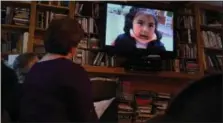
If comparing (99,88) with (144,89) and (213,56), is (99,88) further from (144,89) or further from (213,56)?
(213,56)

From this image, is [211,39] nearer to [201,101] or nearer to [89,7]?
[89,7]

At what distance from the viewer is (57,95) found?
54.0 inches

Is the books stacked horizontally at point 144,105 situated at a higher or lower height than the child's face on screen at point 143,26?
lower

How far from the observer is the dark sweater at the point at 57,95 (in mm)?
1363

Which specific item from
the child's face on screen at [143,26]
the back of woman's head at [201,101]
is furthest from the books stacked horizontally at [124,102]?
the back of woman's head at [201,101]

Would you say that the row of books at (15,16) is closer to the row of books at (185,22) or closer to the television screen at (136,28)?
the television screen at (136,28)

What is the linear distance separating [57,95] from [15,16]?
2403 millimetres

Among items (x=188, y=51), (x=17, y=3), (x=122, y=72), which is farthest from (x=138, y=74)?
(x=17, y=3)

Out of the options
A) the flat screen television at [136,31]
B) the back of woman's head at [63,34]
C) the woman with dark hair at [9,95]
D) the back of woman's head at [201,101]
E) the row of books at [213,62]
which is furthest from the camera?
the row of books at [213,62]

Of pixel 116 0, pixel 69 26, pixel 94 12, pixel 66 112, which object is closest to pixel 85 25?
pixel 94 12

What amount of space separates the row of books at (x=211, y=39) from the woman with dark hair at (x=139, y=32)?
0.71m

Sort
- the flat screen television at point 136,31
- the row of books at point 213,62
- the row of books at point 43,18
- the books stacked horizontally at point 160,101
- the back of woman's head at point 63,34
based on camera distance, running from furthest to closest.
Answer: the row of books at point 213,62 < the books stacked horizontally at point 160,101 < the flat screen television at point 136,31 < the row of books at point 43,18 < the back of woman's head at point 63,34

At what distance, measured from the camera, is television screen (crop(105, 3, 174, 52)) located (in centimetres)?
370

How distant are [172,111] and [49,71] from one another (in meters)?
0.86
